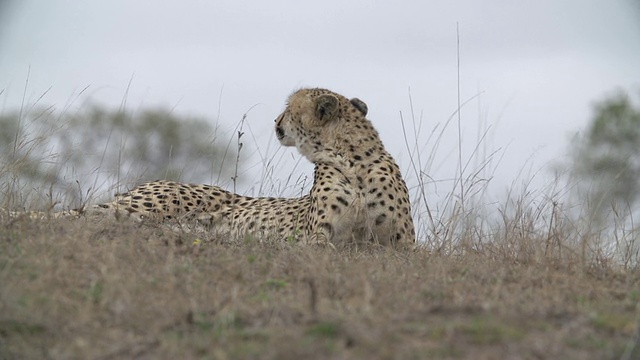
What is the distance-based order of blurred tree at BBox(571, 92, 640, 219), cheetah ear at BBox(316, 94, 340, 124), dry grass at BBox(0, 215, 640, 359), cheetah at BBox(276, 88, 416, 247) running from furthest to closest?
blurred tree at BBox(571, 92, 640, 219) → cheetah ear at BBox(316, 94, 340, 124) → cheetah at BBox(276, 88, 416, 247) → dry grass at BBox(0, 215, 640, 359)

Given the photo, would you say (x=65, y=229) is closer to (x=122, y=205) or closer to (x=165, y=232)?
(x=165, y=232)

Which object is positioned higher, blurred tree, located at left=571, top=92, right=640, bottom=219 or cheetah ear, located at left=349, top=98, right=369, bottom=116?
blurred tree, located at left=571, top=92, right=640, bottom=219

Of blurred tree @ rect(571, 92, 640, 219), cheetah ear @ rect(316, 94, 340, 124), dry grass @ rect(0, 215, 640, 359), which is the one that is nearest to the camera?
dry grass @ rect(0, 215, 640, 359)

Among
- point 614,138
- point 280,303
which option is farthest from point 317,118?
point 614,138

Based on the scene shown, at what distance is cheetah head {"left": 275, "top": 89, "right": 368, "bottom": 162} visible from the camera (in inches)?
231

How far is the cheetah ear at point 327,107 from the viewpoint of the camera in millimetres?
5848

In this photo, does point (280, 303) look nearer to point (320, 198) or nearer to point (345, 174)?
point (320, 198)

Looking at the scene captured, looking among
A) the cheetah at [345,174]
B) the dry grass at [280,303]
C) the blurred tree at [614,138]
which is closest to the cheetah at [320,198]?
the cheetah at [345,174]

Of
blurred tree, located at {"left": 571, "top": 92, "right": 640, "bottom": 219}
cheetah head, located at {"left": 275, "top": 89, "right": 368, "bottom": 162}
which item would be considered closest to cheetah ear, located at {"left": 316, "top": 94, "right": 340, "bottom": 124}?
cheetah head, located at {"left": 275, "top": 89, "right": 368, "bottom": 162}

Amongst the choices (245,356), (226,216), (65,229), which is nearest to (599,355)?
(245,356)

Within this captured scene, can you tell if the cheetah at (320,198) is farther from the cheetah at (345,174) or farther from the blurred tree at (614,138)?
the blurred tree at (614,138)

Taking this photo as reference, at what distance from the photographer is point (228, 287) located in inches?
144

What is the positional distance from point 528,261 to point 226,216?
101 inches

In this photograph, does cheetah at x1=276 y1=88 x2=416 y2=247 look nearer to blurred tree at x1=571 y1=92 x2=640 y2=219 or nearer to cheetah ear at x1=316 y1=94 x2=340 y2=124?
cheetah ear at x1=316 y1=94 x2=340 y2=124
